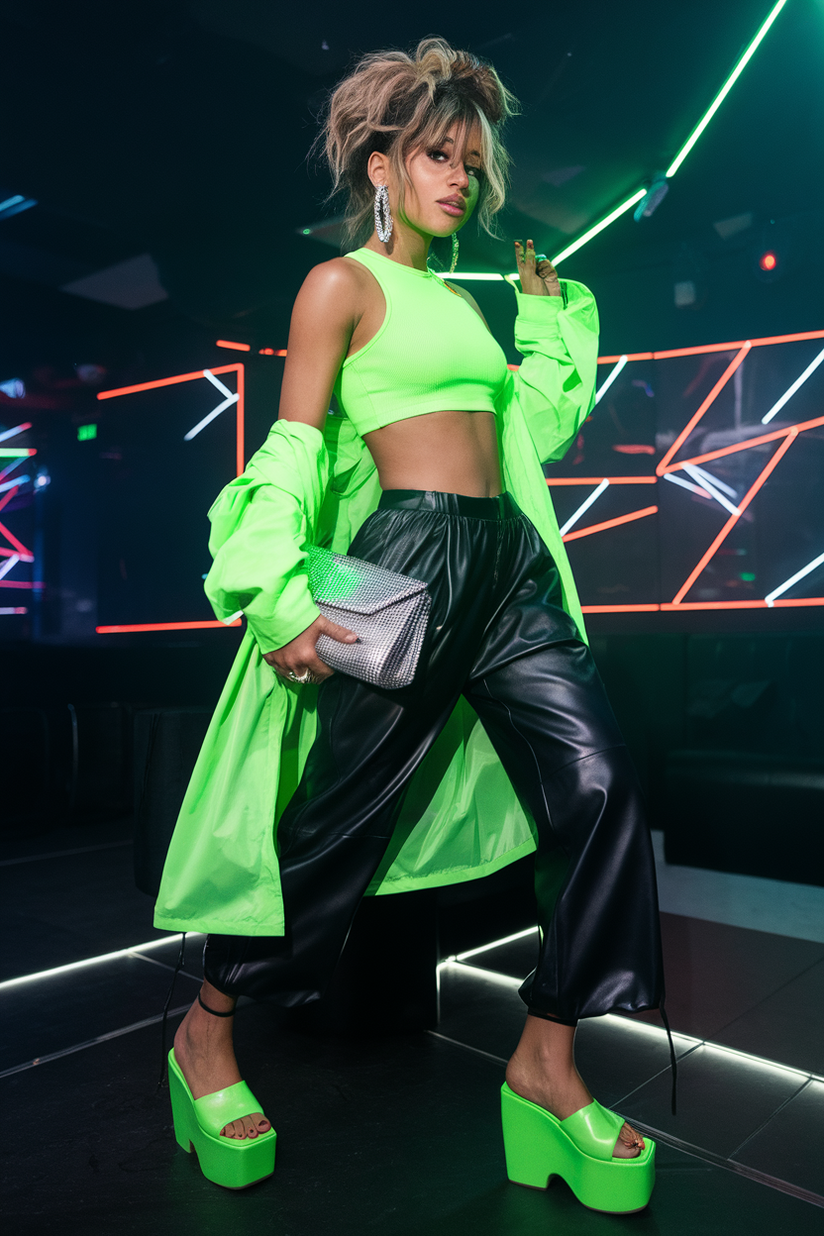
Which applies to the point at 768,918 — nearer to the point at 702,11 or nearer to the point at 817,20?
the point at 702,11

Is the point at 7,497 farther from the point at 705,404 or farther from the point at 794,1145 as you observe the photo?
the point at 794,1145

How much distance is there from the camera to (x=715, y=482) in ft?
17.3

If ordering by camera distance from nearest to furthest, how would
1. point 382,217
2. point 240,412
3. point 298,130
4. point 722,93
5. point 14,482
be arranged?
point 382,217, point 298,130, point 722,93, point 240,412, point 14,482

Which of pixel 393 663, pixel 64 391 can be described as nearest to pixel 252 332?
pixel 64 391

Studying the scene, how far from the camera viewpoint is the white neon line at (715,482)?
522 centimetres

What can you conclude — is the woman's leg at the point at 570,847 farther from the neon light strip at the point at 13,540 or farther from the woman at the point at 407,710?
the neon light strip at the point at 13,540

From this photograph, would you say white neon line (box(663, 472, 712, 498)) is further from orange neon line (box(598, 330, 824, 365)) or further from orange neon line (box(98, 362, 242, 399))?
orange neon line (box(98, 362, 242, 399))

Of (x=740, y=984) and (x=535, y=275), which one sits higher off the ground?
(x=535, y=275)

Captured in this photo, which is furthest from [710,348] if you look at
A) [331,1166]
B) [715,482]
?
[331,1166]

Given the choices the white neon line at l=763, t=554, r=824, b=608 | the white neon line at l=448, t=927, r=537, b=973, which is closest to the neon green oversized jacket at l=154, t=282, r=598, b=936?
the white neon line at l=448, t=927, r=537, b=973

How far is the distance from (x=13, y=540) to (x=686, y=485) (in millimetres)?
4190

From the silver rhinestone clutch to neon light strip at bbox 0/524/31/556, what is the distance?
4.85 meters

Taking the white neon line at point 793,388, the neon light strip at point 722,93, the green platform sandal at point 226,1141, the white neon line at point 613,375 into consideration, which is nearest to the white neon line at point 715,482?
the white neon line at point 793,388

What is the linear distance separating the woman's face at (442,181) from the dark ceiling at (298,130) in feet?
6.44
